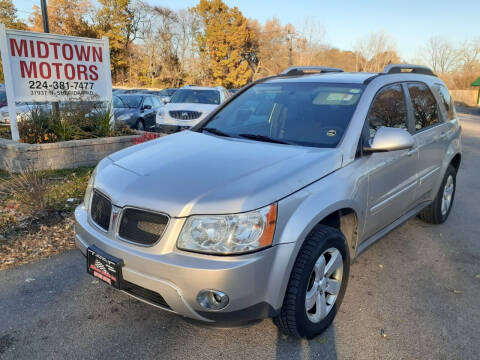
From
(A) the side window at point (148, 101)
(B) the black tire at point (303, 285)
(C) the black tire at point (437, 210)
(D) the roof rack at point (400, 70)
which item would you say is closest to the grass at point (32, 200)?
(B) the black tire at point (303, 285)

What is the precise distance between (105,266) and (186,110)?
919 centimetres

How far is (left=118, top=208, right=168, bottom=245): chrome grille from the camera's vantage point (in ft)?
7.57

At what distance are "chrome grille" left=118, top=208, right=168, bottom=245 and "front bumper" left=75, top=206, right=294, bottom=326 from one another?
0.05 meters

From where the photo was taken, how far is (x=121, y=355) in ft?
8.46

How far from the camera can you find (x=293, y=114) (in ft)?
11.5

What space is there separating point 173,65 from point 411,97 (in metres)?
49.4

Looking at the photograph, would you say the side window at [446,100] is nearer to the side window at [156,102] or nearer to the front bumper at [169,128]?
the front bumper at [169,128]

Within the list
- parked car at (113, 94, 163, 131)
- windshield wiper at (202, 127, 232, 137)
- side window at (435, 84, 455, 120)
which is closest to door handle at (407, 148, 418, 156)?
side window at (435, 84, 455, 120)

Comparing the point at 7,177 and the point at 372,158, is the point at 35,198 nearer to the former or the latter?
the point at 7,177

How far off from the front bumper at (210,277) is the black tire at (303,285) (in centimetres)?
12

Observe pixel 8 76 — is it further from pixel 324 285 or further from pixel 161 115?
pixel 324 285

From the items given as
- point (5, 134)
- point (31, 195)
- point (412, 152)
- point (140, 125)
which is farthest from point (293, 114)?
point (140, 125)

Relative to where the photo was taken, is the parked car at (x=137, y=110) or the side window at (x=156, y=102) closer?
the parked car at (x=137, y=110)

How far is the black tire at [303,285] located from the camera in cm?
243
